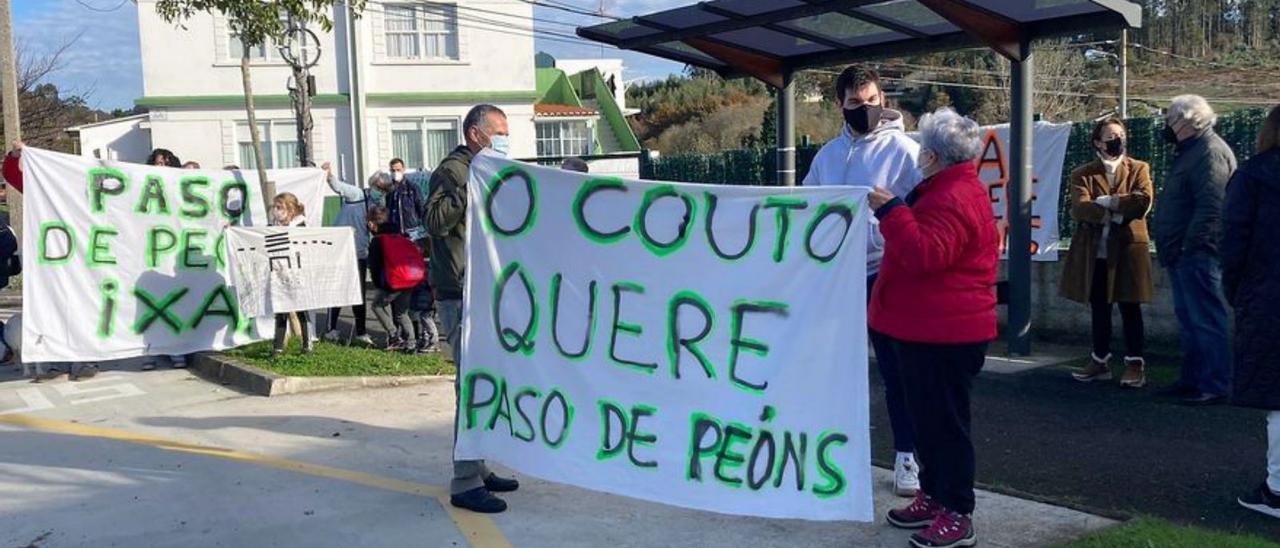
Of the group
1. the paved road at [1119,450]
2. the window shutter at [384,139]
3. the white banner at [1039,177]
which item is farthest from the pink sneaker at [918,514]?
the window shutter at [384,139]

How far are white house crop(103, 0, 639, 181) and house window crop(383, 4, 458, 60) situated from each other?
26mm

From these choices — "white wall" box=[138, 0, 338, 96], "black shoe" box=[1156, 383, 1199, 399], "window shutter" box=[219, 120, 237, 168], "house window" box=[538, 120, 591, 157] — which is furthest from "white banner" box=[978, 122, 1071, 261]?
"house window" box=[538, 120, 591, 157]

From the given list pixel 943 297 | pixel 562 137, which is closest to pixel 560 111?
pixel 562 137

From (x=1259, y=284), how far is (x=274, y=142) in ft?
89.4

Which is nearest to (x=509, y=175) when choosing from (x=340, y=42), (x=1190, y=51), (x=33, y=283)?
(x=33, y=283)

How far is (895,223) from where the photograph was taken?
4.02 meters

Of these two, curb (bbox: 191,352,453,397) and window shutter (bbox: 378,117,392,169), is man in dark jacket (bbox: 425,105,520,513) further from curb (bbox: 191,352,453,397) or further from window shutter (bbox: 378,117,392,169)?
window shutter (bbox: 378,117,392,169)

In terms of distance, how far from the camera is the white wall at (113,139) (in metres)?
30.5

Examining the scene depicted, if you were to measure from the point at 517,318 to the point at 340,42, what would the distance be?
2515cm

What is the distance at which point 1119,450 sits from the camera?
5.85 meters

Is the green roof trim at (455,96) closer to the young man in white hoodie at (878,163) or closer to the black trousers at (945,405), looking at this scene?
the young man in white hoodie at (878,163)

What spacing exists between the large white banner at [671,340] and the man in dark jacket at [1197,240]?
3.52m

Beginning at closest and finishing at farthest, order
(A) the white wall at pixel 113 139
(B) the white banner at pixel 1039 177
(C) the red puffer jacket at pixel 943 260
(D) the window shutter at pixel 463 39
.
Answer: (C) the red puffer jacket at pixel 943 260 → (B) the white banner at pixel 1039 177 → (D) the window shutter at pixel 463 39 → (A) the white wall at pixel 113 139

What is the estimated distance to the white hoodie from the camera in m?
4.81
